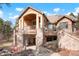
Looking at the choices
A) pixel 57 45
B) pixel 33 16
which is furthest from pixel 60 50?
pixel 33 16

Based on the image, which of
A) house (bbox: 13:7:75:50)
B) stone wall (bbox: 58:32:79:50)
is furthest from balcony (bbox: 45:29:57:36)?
stone wall (bbox: 58:32:79:50)

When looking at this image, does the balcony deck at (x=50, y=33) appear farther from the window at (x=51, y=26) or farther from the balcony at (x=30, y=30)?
the balcony at (x=30, y=30)

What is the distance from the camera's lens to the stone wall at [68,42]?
3654 millimetres

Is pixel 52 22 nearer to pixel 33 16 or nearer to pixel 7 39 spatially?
pixel 33 16

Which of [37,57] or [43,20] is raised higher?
[43,20]

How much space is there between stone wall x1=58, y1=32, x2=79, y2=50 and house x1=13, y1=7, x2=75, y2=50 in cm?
7

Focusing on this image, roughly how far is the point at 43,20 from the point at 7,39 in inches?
20.4

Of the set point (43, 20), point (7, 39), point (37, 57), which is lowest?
point (37, 57)

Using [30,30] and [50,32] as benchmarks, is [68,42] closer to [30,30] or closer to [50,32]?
[50,32]

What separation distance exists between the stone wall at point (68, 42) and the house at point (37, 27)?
7 centimetres

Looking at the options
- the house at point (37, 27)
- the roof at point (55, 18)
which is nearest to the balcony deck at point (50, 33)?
the house at point (37, 27)

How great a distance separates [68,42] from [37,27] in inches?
17.3

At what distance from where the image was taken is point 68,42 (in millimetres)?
3660

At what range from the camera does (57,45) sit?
12.1 feet
